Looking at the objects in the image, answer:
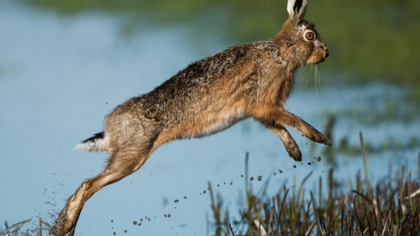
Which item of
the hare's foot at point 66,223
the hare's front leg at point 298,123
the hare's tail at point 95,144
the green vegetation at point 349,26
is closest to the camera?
the hare's foot at point 66,223

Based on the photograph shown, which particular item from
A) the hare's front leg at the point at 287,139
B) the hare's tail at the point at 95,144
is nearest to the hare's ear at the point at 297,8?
the hare's front leg at the point at 287,139

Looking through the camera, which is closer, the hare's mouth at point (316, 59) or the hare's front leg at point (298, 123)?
the hare's front leg at point (298, 123)

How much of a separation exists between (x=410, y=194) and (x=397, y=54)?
26.8 ft

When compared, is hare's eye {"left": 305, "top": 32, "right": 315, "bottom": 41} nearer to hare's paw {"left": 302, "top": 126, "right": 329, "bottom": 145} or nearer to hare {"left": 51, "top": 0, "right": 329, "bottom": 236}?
hare {"left": 51, "top": 0, "right": 329, "bottom": 236}

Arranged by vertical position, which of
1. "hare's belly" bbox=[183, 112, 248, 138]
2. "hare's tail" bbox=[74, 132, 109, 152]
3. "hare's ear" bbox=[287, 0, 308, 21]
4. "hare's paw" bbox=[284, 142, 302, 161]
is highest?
"hare's ear" bbox=[287, 0, 308, 21]

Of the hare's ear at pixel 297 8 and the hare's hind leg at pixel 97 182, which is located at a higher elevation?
the hare's ear at pixel 297 8

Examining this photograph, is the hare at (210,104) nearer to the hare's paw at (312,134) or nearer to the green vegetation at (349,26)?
the hare's paw at (312,134)

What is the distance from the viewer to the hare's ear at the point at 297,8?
7027mm

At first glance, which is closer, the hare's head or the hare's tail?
the hare's tail

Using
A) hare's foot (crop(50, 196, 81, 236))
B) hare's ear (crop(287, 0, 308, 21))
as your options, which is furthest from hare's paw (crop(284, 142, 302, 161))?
hare's foot (crop(50, 196, 81, 236))

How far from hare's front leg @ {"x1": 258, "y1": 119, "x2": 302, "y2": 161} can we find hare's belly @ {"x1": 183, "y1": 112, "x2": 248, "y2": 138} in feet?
1.41

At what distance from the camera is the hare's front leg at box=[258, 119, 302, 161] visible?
23.3 ft

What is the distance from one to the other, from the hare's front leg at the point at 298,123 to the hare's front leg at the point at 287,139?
232 mm

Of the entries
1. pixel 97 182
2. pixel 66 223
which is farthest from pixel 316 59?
pixel 66 223
